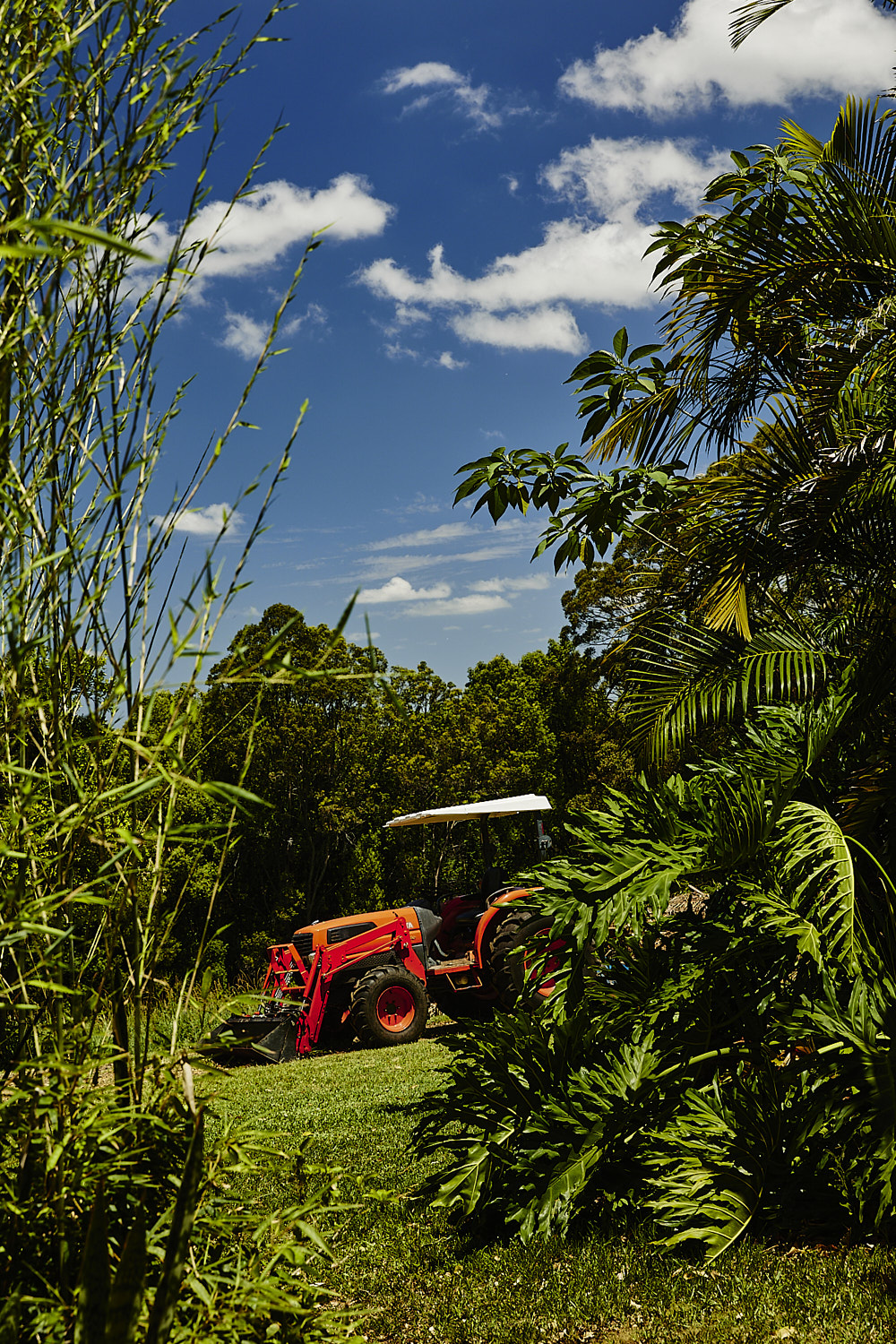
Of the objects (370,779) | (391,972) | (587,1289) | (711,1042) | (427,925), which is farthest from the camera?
(370,779)

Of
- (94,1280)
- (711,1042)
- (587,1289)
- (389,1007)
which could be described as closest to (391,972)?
(389,1007)

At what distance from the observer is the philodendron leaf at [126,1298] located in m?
1.13

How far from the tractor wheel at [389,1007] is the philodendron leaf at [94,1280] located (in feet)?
28.0

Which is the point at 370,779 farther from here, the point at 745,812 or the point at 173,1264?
the point at 173,1264

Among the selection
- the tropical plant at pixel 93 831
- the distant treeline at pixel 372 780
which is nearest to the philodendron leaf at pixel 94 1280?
the tropical plant at pixel 93 831

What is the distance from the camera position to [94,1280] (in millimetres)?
1196

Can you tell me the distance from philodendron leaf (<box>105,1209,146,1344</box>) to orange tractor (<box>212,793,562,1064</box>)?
25.3 feet

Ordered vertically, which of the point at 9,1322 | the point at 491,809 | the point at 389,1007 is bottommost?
the point at 389,1007

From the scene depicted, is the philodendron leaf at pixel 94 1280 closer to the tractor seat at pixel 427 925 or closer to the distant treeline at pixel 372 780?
the tractor seat at pixel 427 925

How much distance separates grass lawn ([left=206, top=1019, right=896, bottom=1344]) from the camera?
2.79 metres

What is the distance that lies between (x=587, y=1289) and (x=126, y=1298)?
8.31 feet

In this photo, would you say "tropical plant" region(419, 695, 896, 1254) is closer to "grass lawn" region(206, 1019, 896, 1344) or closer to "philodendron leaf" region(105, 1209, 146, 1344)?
"grass lawn" region(206, 1019, 896, 1344)

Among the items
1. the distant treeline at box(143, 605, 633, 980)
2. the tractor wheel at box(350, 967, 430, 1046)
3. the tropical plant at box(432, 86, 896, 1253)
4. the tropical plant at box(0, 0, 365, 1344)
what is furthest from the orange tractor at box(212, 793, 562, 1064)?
the distant treeline at box(143, 605, 633, 980)

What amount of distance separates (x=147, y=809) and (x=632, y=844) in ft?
8.05
